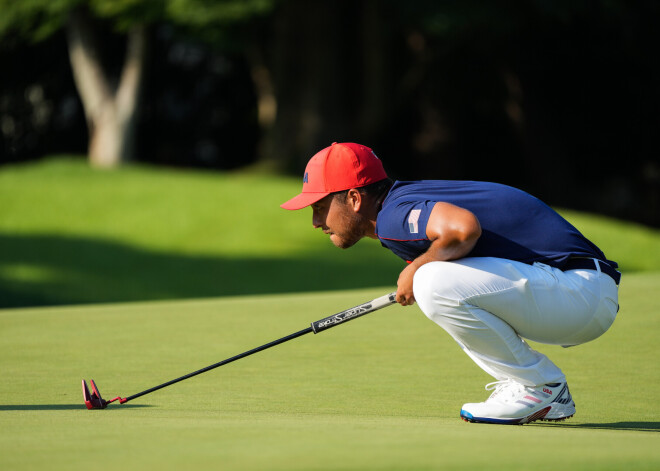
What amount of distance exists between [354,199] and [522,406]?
3.17ft

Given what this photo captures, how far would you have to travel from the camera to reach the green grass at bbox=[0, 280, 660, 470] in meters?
2.53

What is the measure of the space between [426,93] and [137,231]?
9960 mm

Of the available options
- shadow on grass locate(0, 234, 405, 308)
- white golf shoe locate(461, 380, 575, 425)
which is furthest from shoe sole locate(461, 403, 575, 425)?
shadow on grass locate(0, 234, 405, 308)

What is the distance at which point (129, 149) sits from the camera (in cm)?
2100

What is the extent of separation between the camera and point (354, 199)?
3631mm

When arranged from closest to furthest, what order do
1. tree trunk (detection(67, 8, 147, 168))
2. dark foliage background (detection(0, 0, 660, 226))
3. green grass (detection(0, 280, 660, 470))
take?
green grass (detection(0, 280, 660, 470))
dark foliage background (detection(0, 0, 660, 226))
tree trunk (detection(67, 8, 147, 168))

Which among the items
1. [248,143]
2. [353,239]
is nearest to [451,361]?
[353,239]

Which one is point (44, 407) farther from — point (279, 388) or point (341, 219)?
point (341, 219)

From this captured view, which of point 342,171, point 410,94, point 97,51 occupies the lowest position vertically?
point 342,171

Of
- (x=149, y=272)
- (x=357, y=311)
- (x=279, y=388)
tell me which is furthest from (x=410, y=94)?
(x=357, y=311)

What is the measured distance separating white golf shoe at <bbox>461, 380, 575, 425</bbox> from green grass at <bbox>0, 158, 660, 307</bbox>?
883 centimetres

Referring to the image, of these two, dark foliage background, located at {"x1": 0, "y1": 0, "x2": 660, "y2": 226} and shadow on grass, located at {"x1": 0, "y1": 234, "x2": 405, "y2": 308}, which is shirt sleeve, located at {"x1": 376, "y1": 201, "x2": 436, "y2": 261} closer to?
shadow on grass, located at {"x1": 0, "y1": 234, "x2": 405, "y2": 308}

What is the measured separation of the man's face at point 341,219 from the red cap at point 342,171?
4 cm

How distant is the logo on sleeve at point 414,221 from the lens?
333cm
